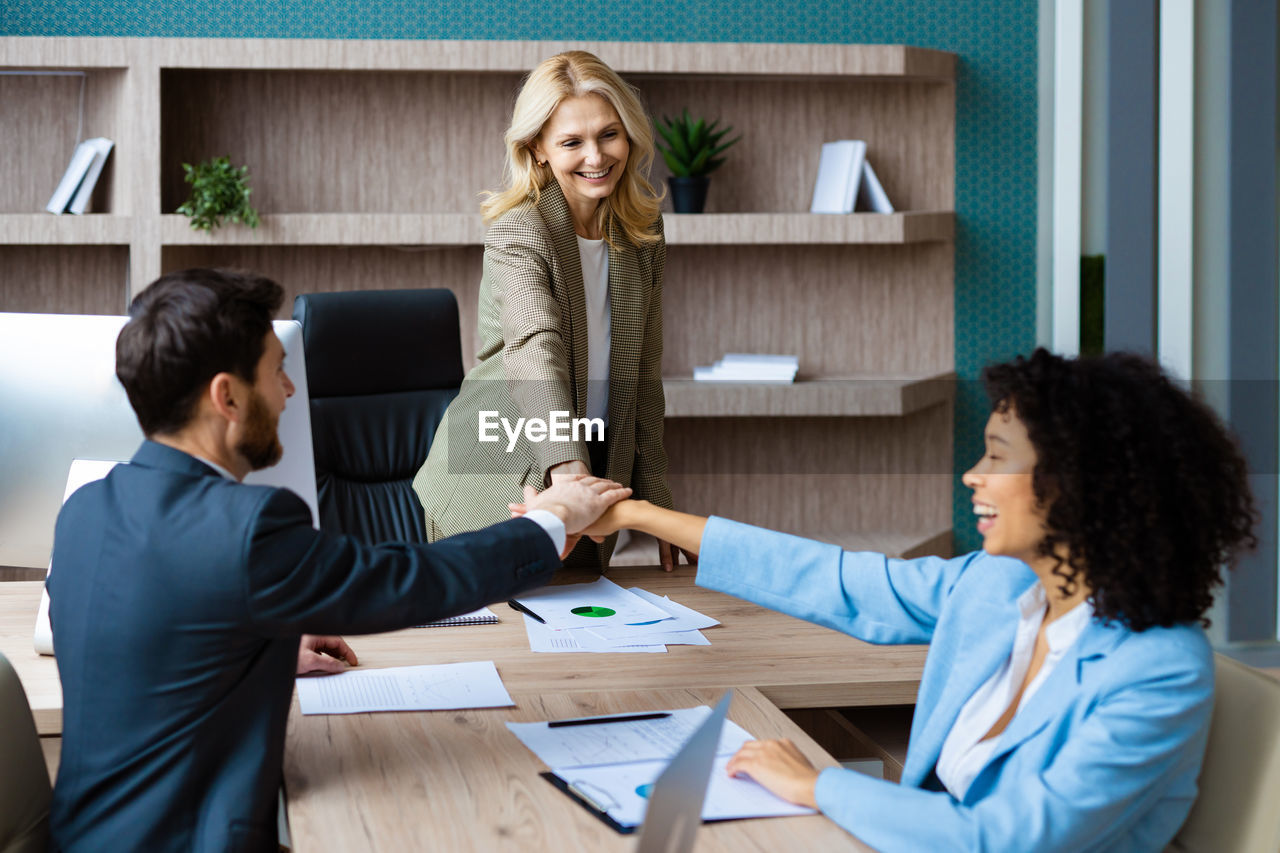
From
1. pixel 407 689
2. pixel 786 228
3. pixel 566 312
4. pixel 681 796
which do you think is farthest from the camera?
pixel 786 228

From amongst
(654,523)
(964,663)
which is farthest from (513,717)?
(964,663)

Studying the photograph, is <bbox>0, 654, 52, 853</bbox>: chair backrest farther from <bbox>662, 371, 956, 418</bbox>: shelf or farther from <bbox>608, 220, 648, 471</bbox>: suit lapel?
<bbox>662, 371, 956, 418</bbox>: shelf

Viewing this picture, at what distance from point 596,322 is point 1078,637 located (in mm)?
1157

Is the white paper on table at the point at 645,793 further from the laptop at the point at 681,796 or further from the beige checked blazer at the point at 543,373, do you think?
the beige checked blazer at the point at 543,373

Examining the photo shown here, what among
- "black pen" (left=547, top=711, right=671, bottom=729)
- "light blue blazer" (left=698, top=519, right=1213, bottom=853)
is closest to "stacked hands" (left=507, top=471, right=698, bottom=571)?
"black pen" (left=547, top=711, right=671, bottom=729)

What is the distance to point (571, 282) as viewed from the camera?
208 cm

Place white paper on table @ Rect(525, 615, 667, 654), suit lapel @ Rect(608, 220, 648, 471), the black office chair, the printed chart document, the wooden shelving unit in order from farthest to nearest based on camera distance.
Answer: the wooden shelving unit < the black office chair < suit lapel @ Rect(608, 220, 648, 471) < white paper on table @ Rect(525, 615, 667, 654) < the printed chart document

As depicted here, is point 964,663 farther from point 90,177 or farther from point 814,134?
point 90,177

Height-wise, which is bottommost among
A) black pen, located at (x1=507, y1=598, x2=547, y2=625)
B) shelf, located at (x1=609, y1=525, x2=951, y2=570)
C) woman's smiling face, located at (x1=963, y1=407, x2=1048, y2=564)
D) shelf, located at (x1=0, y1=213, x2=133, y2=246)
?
shelf, located at (x1=609, y1=525, x2=951, y2=570)

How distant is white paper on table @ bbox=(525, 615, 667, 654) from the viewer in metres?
1.70

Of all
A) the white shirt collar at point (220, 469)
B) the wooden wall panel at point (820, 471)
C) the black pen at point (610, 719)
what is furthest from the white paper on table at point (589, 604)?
the wooden wall panel at point (820, 471)

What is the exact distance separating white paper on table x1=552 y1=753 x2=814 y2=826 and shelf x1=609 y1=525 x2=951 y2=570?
2.35 meters

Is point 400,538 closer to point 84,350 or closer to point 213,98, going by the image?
point 84,350

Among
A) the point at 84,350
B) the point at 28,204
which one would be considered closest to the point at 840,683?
the point at 84,350
